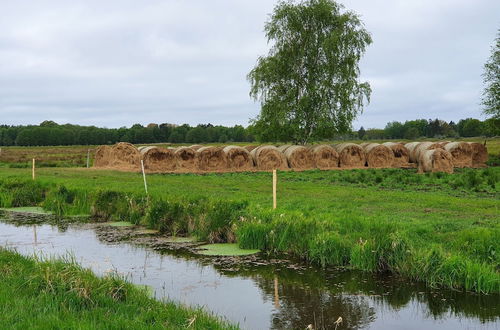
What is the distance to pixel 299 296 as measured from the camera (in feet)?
28.6

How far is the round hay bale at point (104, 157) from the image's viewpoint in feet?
117

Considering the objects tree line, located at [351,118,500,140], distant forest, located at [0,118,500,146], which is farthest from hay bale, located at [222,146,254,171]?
tree line, located at [351,118,500,140]

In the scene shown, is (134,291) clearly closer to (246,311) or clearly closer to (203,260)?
(246,311)

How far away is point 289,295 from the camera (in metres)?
8.82

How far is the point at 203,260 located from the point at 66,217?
8.19 m

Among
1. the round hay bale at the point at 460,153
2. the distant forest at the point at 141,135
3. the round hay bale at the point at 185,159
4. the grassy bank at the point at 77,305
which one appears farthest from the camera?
the distant forest at the point at 141,135

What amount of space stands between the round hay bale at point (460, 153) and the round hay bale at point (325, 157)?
8095mm

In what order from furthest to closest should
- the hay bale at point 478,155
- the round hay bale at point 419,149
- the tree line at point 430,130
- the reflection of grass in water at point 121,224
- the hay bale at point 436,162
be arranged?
the tree line at point 430,130 < the hay bale at point 478,155 < the round hay bale at point 419,149 < the hay bale at point 436,162 < the reflection of grass in water at point 121,224

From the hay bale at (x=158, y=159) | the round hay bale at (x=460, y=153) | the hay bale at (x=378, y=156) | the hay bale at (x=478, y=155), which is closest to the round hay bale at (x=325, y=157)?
the hay bale at (x=378, y=156)

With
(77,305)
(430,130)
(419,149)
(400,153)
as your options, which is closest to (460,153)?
(419,149)

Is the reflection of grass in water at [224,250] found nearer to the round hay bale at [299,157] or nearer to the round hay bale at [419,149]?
the round hay bale at [299,157]

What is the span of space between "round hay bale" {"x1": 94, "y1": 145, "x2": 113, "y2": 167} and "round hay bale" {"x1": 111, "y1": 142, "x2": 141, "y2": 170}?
58 cm

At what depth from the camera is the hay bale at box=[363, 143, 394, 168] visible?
1508 inches

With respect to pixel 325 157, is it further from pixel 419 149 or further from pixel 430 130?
pixel 430 130
